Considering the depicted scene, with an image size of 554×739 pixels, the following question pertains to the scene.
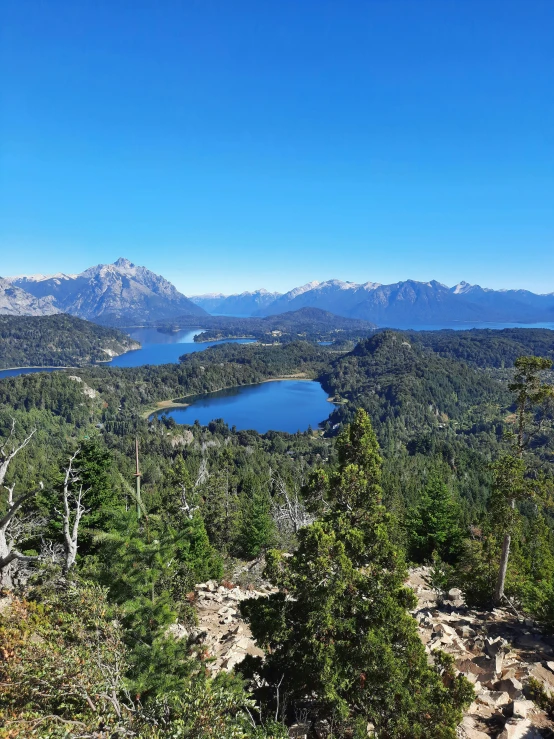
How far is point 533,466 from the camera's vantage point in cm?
1630

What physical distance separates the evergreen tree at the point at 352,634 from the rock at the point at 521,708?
1570 millimetres

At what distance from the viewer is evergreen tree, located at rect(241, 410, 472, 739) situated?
382 inches

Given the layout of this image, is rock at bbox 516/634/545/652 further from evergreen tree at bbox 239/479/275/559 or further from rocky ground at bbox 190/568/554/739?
evergreen tree at bbox 239/479/275/559

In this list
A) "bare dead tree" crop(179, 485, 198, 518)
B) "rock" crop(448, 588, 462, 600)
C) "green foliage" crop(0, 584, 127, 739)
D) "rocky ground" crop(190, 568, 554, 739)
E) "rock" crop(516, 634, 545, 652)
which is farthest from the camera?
"bare dead tree" crop(179, 485, 198, 518)

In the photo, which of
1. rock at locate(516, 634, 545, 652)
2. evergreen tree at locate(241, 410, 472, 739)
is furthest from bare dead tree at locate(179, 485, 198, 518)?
rock at locate(516, 634, 545, 652)

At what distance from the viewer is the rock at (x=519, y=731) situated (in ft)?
32.4

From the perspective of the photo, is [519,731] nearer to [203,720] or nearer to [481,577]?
[203,720]

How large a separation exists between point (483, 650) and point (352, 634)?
7.21 metres

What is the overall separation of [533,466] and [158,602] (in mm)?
14108

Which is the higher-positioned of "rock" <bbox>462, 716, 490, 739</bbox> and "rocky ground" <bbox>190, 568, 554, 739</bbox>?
"rock" <bbox>462, 716, 490, 739</bbox>

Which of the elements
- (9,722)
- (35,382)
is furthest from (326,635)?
(35,382)

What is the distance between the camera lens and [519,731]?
32.7 feet

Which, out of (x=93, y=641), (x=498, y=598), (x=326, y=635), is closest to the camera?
(x=93, y=641)

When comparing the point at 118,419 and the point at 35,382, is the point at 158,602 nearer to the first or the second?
the point at 118,419
